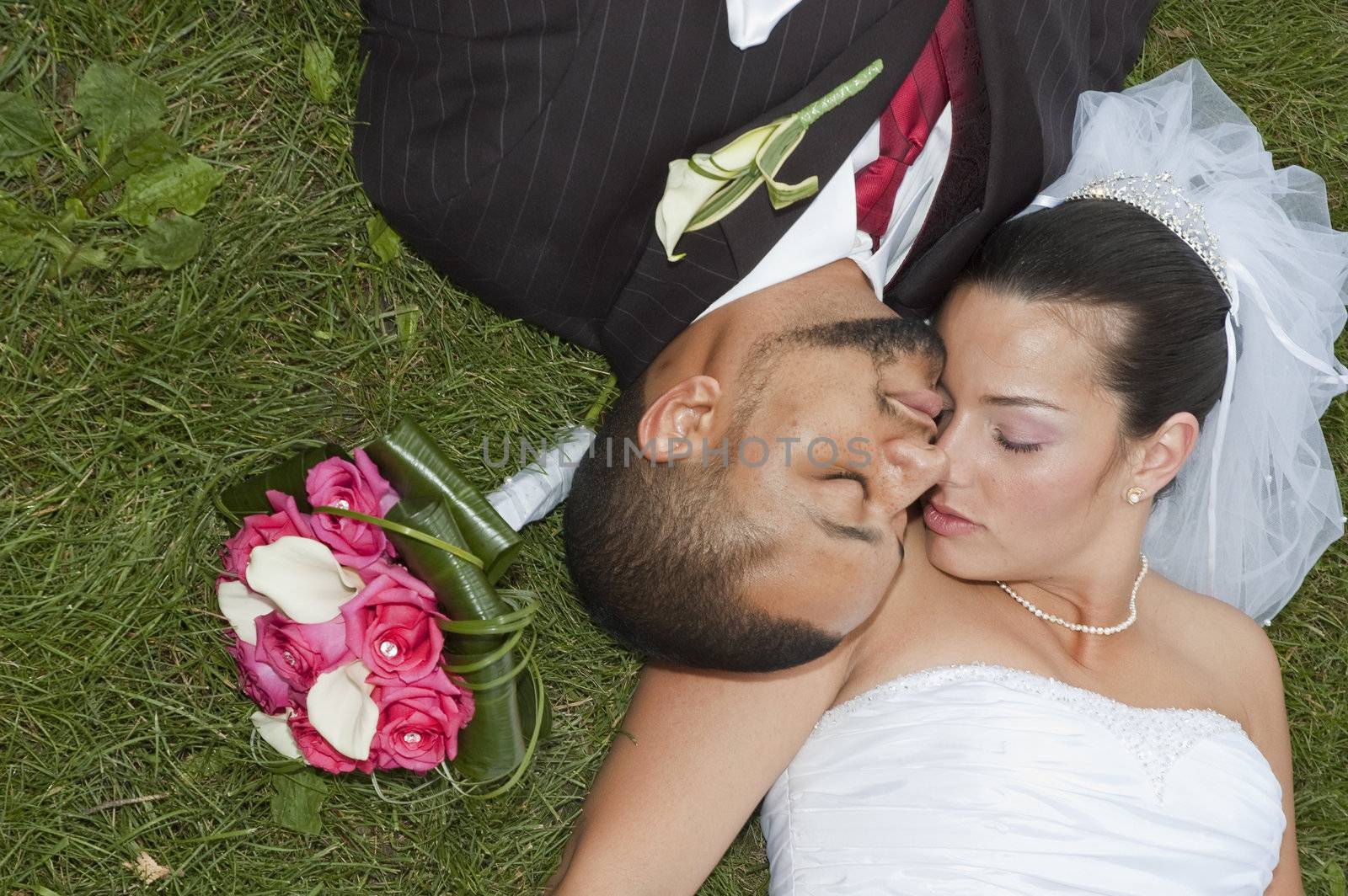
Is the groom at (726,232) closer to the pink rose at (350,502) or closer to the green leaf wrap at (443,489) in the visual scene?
the green leaf wrap at (443,489)

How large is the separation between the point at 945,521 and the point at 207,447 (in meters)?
2.16

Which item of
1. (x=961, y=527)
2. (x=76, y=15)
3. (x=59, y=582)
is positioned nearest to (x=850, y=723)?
(x=961, y=527)

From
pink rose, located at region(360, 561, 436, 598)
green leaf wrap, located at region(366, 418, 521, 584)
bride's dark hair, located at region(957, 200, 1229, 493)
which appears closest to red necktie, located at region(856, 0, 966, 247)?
bride's dark hair, located at region(957, 200, 1229, 493)

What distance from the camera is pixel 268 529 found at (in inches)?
103

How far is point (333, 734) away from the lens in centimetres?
252

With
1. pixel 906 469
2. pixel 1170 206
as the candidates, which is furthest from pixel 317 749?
pixel 1170 206

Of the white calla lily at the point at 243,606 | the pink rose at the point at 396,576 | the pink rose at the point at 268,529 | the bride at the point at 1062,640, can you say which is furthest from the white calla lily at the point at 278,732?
the bride at the point at 1062,640

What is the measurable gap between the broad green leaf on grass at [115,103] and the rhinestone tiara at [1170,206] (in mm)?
2680

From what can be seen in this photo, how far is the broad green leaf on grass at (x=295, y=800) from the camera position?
120 inches

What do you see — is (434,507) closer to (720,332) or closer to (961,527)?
(720,332)

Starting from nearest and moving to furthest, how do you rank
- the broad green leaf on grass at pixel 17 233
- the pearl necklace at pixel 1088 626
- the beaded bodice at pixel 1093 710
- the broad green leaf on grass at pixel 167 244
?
1. the broad green leaf on grass at pixel 17 233
2. the broad green leaf on grass at pixel 167 244
3. the beaded bodice at pixel 1093 710
4. the pearl necklace at pixel 1088 626

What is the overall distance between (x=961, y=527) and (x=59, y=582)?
100 inches

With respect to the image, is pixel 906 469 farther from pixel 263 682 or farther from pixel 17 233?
pixel 17 233

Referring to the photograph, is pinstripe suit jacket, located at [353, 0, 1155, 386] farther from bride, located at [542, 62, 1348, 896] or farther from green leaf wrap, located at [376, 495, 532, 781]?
green leaf wrap, located at [376, 495, 532, 781]
